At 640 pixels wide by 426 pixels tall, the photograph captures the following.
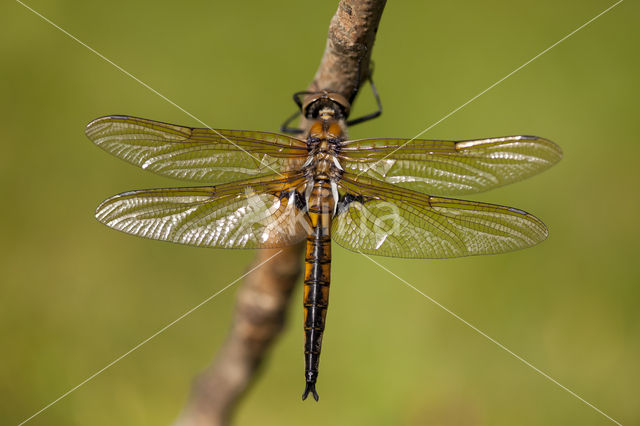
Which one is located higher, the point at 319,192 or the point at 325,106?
the point at 325,106

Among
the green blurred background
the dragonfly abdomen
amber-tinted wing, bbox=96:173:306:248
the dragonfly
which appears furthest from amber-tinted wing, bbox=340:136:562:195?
the green blurred background

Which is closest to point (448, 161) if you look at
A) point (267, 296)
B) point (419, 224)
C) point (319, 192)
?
point (419, 224)

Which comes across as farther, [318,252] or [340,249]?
[340,249]

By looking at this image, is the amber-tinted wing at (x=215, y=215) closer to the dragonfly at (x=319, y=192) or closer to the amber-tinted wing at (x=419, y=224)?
the dragonfly at (x=319, y=192)

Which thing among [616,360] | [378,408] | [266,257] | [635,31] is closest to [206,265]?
[266,257]

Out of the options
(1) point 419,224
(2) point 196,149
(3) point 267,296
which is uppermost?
(2) point 196,149

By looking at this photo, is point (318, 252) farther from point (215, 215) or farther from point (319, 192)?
point (215, 215)
